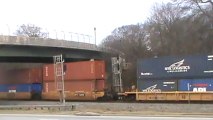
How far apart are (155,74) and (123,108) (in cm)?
608

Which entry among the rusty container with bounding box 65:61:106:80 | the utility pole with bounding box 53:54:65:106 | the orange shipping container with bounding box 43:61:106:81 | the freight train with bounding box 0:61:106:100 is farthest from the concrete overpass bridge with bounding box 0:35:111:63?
the utility pole with bounding box 53:54:65:106

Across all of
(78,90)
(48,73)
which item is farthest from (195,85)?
(48,73)

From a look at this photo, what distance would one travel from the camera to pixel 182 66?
36719 millimetres

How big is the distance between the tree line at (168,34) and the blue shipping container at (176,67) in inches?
700

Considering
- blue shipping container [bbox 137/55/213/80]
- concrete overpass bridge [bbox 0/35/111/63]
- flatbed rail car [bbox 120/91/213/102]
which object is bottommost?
flatbed rail car [bbox 120/91/213/102]

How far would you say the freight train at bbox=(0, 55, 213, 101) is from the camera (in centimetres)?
3553

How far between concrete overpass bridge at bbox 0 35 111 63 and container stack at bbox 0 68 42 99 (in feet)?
6.63

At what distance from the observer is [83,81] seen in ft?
147

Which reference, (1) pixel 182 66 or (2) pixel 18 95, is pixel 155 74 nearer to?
(1) pixel 182 66

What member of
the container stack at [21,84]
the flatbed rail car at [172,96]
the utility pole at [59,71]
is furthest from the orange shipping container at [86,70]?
the container stack at [21,84]

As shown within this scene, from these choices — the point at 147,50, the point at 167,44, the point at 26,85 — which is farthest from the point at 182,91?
the point at 147,50

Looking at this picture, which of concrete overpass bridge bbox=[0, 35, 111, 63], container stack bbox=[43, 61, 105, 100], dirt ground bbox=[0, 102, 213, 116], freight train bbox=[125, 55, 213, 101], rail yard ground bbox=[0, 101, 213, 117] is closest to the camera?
dirt ground bbox=[0, 102, 213, 116]

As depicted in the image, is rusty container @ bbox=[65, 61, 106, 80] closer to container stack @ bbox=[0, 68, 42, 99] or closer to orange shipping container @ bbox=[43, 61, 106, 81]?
orange shipping container @ bbox=[43, 61, 106, 81]

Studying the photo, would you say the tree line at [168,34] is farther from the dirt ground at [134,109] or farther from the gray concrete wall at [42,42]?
the dirt ground at [134,109]
